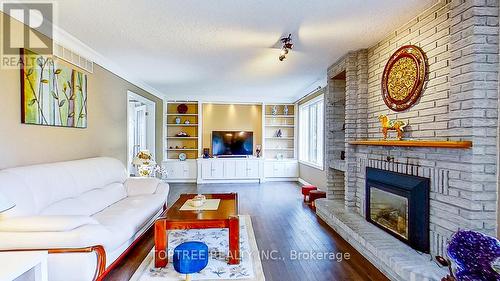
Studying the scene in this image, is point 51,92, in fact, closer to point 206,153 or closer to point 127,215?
point 127,215

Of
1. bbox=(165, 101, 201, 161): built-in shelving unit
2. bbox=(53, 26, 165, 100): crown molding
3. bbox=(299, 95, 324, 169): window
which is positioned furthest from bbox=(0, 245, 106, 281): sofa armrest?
bbox=(165, 101, 201, 161): built-in shelving unit

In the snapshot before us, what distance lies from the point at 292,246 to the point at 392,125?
6.09ft

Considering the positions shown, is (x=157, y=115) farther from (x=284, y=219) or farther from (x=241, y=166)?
(x=284, y=219)

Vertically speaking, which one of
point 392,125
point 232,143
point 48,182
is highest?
point 392,125

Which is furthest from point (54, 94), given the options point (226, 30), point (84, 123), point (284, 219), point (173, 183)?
point (173, 183)

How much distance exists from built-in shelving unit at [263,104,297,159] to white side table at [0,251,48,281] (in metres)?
6.91

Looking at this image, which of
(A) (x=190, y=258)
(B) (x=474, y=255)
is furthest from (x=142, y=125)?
(B) (x=474, y=255)

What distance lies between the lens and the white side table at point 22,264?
1580 mm

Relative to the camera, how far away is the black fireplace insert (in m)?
2.62

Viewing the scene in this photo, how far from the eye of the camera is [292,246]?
3252 millimetres

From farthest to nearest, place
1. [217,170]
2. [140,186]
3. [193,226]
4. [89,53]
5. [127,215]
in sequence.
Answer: [217,170] < [140,186] < [89,53] < [127,215] < [193,226]

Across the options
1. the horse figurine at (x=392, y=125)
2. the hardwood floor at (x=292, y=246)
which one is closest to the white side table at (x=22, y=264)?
the hardwood floor at (x=292, y=246)

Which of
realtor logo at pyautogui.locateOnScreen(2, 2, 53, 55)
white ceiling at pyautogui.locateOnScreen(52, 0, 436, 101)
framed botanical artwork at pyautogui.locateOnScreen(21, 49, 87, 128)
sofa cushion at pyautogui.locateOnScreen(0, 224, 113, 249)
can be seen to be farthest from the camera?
framed botanical artwork at pyautogui.locateOnScreen(21, 49, 87, 128)

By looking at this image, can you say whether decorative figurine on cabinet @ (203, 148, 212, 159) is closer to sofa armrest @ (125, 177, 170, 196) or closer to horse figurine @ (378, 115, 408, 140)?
sofa armrest @ (125, 177, 170, 196)
